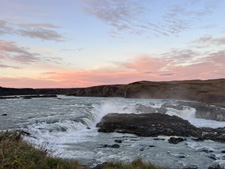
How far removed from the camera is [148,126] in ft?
79.3

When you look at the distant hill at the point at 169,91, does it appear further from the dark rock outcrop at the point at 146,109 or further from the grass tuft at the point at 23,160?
the grass tuft at the point at 23,160

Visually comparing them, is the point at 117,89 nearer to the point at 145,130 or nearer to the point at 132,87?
the point at 132,87

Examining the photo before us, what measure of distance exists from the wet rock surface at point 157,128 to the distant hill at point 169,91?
103 feet

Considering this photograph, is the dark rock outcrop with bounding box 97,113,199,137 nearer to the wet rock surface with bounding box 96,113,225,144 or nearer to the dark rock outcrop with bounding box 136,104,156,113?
the wet rock surface with bounding box 96,113,225,144

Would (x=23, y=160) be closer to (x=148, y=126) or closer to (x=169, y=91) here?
(x=148, y=126)

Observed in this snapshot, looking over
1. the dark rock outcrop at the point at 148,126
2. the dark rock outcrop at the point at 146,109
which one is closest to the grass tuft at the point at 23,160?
the dark rock outcrop at the point at 148,126

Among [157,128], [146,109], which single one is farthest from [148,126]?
[146,109]

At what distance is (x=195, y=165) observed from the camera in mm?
12375

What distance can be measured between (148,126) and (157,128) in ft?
3.96

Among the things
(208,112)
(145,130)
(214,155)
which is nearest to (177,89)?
(208,112)

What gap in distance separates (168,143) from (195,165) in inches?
214

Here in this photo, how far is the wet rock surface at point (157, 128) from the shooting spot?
20828mm

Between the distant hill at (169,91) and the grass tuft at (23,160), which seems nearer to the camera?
the grass tuft at (23,160)

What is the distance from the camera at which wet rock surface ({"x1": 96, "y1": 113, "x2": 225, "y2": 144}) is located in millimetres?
20828
